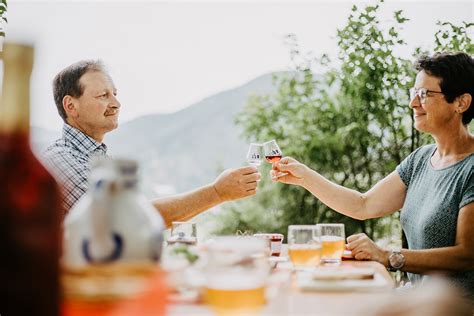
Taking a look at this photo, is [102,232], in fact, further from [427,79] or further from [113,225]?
[427,79]

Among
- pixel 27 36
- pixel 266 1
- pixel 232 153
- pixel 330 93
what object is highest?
pixel 266 1

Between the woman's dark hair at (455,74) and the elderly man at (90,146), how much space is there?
37.1 inches

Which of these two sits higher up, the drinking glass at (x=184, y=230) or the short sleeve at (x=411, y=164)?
the short sleeve at (x=411, y=164)

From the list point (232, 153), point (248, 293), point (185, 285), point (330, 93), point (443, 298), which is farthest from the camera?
point (232, 153)

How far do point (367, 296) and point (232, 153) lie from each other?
4.13 meters

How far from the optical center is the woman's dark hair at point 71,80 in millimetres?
2678

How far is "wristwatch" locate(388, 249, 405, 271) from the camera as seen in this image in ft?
6.49

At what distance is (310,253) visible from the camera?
1.59m

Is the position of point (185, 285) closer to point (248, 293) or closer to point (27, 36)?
point (248, 293)

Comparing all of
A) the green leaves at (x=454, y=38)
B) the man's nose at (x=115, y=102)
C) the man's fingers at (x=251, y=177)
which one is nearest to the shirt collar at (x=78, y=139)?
the man's nose at (x=115, y=102)

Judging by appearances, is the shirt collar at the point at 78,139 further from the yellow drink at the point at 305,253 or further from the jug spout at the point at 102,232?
the jug spout at the point at 102,232

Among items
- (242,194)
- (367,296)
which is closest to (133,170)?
(367,296)

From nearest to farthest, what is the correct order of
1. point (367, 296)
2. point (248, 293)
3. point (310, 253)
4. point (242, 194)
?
point (248, 293) → point (367, 296) → point (310, 253) → point (242, 194)

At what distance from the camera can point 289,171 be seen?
2668mm
